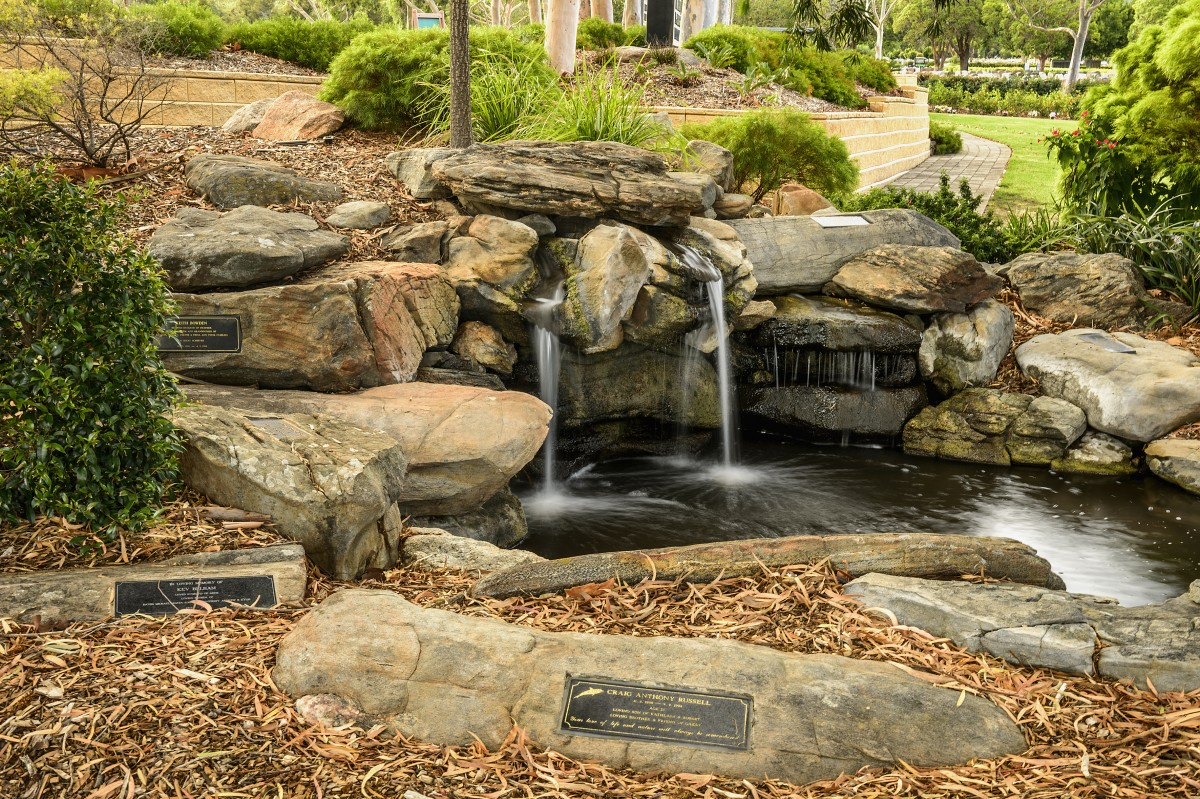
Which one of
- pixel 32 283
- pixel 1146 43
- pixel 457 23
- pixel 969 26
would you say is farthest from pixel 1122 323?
pixel 969 26

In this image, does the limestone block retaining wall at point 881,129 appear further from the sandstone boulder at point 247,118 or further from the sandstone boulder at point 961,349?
the sandstone boulder at point 247,118

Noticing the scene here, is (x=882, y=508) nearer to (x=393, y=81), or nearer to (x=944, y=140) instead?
(x=393, y=81)

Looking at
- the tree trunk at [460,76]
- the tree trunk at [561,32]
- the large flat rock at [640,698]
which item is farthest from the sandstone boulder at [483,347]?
the tree trunk at [561,32]

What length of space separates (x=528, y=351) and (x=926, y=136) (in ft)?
77.5

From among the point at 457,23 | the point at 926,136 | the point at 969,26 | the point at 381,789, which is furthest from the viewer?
the point at 969,26

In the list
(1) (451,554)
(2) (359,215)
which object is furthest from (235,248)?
(1) (451,554)

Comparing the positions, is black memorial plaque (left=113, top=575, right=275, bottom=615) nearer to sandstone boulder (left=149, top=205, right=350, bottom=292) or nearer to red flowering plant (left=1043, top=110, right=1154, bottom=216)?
sandstone boulder (left=149, top=205, right=350, bottom=292)

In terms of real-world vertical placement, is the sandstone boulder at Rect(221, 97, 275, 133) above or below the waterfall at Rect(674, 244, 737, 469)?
above

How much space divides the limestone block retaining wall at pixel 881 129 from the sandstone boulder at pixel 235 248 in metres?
8.52

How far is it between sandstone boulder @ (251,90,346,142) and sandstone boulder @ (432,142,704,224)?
3065 millimetres

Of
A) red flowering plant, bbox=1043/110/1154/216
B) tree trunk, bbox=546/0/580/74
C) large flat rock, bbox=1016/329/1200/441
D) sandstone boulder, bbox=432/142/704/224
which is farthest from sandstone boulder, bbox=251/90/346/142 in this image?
red flowering plant, bbox=1043/110/1154/216

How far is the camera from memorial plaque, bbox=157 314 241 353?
6.25 metres

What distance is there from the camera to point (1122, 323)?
1044 cm

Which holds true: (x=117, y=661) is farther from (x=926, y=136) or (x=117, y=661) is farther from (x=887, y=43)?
(x=887, y=43)
